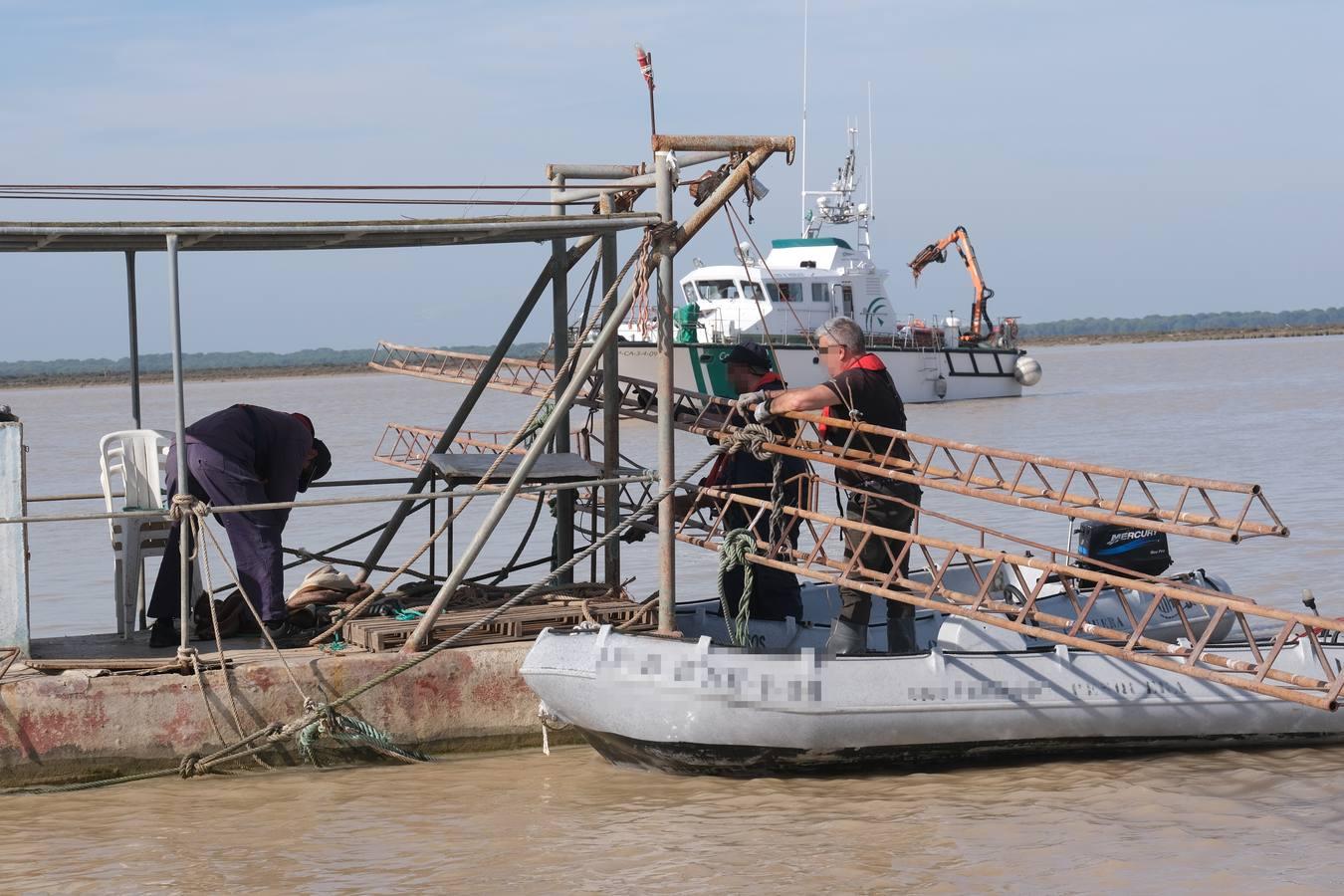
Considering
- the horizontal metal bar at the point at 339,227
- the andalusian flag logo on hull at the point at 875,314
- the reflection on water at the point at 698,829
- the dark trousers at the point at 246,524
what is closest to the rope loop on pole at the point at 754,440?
the horizontal metal bar at the point at 339,227

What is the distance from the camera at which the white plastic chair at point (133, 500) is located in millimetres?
7723

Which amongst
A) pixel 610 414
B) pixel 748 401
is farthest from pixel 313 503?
pixel 748 401

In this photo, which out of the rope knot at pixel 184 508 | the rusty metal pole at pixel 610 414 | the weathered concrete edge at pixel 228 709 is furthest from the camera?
the rusty metal pole at pixel 610 414

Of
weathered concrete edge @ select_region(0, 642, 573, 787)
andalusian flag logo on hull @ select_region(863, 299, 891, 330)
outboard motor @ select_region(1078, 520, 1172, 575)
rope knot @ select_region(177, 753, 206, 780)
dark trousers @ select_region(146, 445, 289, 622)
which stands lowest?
rope knot @ select_region(177, 753, 206, 780)

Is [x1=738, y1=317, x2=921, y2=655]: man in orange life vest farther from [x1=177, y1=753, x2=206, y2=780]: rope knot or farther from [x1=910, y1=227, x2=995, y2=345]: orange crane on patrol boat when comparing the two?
[x1=910, y1=227, x2=995, y2=345]: orange crane on patrol boat

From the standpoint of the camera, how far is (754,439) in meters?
7.88

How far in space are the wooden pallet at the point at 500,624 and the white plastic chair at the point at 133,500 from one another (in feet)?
4.14

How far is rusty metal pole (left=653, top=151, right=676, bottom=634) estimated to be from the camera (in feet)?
25.0

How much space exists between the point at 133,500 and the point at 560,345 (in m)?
2.74

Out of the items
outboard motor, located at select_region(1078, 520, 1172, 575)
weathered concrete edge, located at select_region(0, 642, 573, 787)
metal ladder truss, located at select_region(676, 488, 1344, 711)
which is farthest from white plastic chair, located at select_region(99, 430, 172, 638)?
outboard motor, located at select_region(1078, 520, 1172, 575)

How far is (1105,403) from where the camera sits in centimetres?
4119

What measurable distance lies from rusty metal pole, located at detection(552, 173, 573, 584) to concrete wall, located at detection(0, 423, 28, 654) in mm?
2999

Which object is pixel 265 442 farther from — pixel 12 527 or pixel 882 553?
pixel 882 553

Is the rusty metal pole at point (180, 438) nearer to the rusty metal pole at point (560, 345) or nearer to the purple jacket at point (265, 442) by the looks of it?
the purple jacket at point (265, 442)
